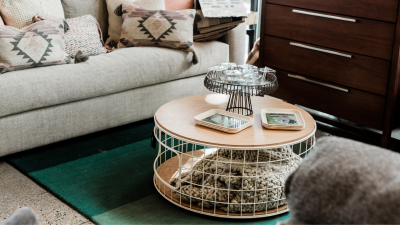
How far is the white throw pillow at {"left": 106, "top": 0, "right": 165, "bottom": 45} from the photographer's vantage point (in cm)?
281

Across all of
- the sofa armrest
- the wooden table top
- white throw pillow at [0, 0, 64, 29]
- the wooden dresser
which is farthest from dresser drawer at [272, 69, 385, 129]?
white throw pillow at [0, 0, 64, 29]

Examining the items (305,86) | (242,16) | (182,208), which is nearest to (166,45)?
(242,16)

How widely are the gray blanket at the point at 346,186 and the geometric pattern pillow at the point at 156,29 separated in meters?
2.07

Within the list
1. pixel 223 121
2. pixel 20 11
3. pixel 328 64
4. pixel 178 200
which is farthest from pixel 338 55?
pixel 20 11

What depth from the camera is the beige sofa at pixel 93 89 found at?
80.7 inches

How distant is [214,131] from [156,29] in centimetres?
126

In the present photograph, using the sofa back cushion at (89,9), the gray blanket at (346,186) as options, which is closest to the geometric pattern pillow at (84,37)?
the sofa back cushion at (89,9)

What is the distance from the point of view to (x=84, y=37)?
258 centimetres

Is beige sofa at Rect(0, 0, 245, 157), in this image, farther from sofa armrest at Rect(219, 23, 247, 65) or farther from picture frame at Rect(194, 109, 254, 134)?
picture frame at Rect(194, 109, 254, 134)

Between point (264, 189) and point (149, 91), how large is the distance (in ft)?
3.96

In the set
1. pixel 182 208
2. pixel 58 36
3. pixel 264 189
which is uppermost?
pixel 58 36

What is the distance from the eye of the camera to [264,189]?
1.58m

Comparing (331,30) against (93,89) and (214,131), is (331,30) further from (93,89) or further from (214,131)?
(93,89)

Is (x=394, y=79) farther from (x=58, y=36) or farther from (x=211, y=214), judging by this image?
(x=58, y=36)
